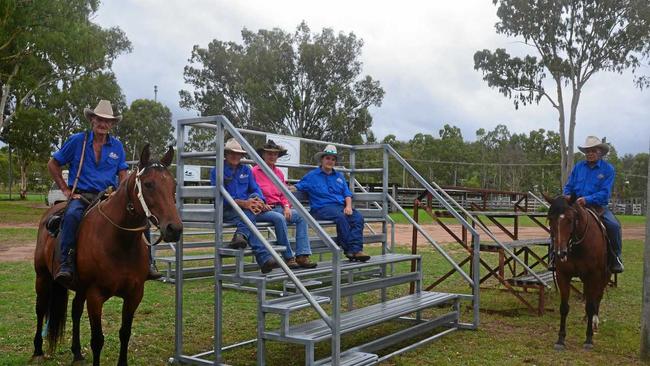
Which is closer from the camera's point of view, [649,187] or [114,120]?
[114,120]

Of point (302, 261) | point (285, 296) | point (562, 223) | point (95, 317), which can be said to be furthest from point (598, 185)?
point (95, 317)

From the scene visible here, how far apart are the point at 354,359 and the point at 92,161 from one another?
333 centimetres

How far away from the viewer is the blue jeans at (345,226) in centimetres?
721

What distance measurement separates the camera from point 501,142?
7844cm

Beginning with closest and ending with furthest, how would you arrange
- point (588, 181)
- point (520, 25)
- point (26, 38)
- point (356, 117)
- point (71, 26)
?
1. point (588, 181)
2. point (26, 38)
3. point (71, 26)
4. point (520, 25)
5. point (356, 117)

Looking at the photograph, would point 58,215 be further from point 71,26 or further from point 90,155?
point 71,26

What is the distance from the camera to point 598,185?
8.43 m

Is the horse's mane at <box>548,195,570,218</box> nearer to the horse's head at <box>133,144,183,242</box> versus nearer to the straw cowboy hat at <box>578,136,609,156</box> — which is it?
the straw cowboy hat at <box>578,136,609,156</box>

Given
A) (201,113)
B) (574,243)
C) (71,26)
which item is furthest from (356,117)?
(574,243)

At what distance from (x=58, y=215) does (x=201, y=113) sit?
45.3 m

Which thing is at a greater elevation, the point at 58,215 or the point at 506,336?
the point at 58,215

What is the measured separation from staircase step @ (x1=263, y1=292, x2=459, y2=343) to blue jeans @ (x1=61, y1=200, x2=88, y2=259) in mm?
1990

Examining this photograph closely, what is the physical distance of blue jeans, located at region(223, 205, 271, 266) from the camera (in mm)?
5770

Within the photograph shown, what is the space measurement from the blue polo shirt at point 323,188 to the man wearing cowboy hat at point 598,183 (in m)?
3.24
